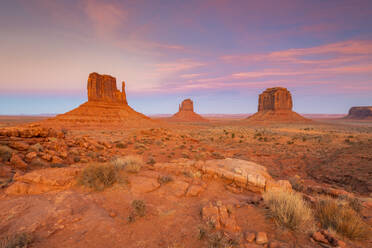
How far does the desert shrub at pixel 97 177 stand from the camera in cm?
475

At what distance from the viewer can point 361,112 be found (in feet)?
394

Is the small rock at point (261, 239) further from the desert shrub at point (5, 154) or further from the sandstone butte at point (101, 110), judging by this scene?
the sandstone butte at point (101, 110)

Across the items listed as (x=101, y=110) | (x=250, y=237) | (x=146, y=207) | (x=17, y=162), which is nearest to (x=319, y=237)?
(x=250, y=237)

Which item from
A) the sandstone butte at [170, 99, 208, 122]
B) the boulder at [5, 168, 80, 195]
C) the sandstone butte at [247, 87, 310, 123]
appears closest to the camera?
the boulder at [5, 168, 80, 195]

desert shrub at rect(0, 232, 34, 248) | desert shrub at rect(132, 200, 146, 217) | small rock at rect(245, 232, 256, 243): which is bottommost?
small rock at rect(245, 232, 256, 243)

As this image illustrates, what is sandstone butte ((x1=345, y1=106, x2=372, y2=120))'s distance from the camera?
115000 mm

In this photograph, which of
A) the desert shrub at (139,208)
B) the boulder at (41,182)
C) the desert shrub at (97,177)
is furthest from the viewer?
the desert shrub at (97,177)

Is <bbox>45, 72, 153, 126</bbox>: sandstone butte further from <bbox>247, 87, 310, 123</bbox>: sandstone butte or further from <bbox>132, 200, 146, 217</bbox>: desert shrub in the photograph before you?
<bbox>247, 87, 310, 123</bbox>: sandstone butte

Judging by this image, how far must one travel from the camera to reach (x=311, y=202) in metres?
4.43

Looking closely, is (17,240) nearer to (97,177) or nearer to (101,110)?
(97,177)

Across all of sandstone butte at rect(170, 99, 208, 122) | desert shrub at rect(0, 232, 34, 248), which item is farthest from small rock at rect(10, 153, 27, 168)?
sandstone butte at rect(170, 99, 208, 122)

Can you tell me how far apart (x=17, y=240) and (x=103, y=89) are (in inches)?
2472

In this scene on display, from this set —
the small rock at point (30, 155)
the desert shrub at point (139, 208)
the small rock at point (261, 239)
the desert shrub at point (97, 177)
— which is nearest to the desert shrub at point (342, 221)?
the small rock at point (261, 239)

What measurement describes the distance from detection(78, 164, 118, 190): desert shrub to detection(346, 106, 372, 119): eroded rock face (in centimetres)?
17294
